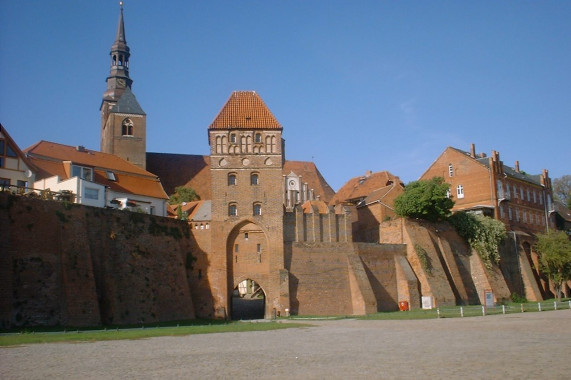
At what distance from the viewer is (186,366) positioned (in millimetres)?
16250

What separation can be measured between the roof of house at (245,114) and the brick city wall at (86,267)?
30.2 feet

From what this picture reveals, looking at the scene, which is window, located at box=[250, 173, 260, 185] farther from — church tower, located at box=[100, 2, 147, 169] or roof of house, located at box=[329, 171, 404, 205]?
church tower, located at box=[100, 2, 147, 169]

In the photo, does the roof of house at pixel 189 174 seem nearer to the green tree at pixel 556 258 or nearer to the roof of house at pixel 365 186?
the roof of house at pixel 365 186

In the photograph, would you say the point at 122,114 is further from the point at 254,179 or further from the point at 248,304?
the point at 254,179

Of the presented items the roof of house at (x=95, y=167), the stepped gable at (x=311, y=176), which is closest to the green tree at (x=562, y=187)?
the stepped gable at (x=311, y=176)

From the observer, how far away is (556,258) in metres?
55.4

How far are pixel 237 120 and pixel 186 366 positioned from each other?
104 feet

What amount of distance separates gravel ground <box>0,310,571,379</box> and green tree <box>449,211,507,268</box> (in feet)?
88.5

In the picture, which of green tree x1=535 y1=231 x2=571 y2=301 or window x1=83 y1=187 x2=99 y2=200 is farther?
green tree x1=535 y1=231 x2=571 y2=301

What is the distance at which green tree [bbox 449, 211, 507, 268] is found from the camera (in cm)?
5206

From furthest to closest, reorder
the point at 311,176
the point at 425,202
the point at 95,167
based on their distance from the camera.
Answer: the point at 311,176, the point at 425,202, the point at 95,167

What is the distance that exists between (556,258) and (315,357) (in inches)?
1751

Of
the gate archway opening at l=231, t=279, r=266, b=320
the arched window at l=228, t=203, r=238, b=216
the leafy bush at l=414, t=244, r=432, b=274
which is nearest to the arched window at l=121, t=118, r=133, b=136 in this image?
the gate archway opening at l=231, t=279, r=266, b=320

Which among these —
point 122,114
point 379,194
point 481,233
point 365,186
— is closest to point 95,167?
point 379,194
